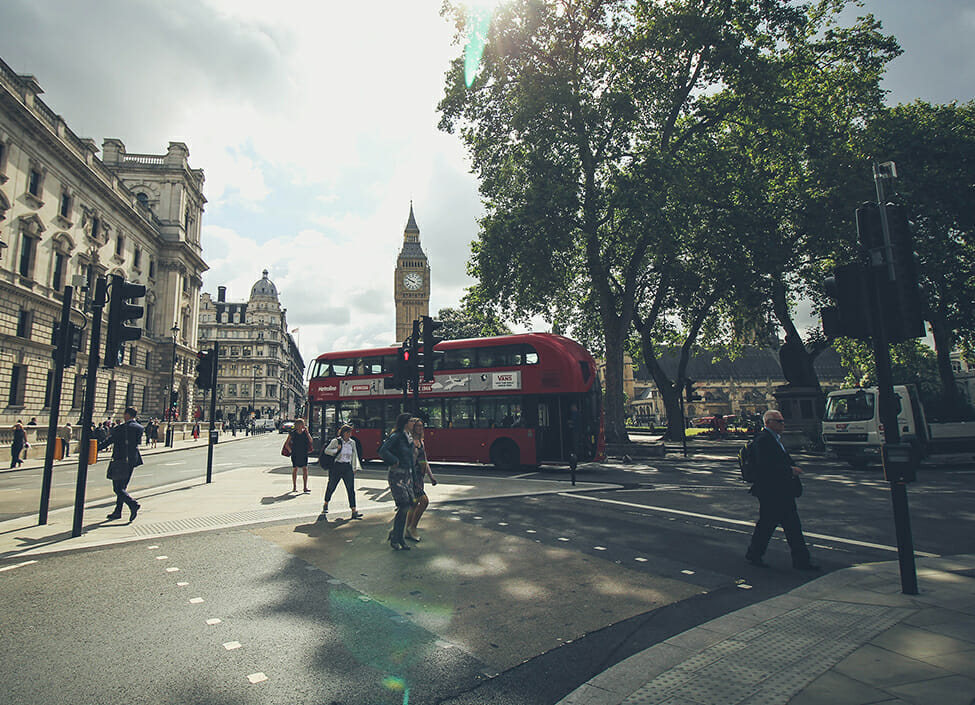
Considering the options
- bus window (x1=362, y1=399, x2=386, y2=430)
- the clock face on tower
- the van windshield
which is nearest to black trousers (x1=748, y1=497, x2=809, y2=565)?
the van windshield

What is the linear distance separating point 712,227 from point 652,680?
23925 mm

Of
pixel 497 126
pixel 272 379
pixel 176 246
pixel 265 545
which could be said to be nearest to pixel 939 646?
pixel 265 545

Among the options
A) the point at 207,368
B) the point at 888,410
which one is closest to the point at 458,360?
the point at 207,368

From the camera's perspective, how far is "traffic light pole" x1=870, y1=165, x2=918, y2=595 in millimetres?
4723

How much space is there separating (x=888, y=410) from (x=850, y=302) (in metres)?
1.12

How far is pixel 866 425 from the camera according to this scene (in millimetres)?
16188

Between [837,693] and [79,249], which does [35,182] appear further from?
[837,693]

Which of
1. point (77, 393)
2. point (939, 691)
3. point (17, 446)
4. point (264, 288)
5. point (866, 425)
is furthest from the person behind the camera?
point (264, 288)

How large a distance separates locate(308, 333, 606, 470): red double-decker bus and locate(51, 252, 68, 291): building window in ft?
91.5

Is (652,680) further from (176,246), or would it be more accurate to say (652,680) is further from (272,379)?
(272,379)

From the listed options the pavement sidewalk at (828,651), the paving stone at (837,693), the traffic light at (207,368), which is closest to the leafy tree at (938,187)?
the pavement sidewalk at (828,651)

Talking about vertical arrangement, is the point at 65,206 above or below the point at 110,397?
above

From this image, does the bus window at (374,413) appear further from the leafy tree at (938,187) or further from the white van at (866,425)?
the leafy tree at (938,187)

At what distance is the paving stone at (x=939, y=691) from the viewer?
2828 millimetres
